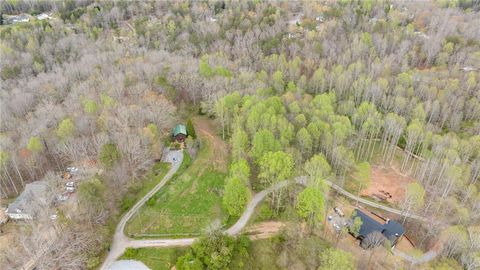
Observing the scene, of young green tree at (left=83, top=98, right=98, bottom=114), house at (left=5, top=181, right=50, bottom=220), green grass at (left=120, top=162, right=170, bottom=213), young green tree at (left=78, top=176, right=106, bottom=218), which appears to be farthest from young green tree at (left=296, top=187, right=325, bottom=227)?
young green tree at (left=83, top=98, right=98, bottom=114)

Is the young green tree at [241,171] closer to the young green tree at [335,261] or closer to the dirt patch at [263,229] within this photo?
the dirt patch at [263,229]

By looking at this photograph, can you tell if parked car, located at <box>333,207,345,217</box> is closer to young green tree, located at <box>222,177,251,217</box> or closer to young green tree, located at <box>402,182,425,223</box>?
young green tree, located at <box>402,182,425,223</box>

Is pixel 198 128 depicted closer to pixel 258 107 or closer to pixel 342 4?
pixel 258 107

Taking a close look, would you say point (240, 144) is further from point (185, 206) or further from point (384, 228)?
point (384, 228)

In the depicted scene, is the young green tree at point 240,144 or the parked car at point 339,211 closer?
the parked car at point 339,211

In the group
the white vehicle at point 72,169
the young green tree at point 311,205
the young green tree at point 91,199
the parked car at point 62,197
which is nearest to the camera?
the young green tree at point 91,199

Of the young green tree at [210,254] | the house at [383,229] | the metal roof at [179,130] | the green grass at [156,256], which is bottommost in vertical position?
the green grass at [156,256]

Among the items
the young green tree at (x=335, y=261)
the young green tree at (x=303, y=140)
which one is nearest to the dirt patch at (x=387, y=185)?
the young green tree at (x=303, y=140)
